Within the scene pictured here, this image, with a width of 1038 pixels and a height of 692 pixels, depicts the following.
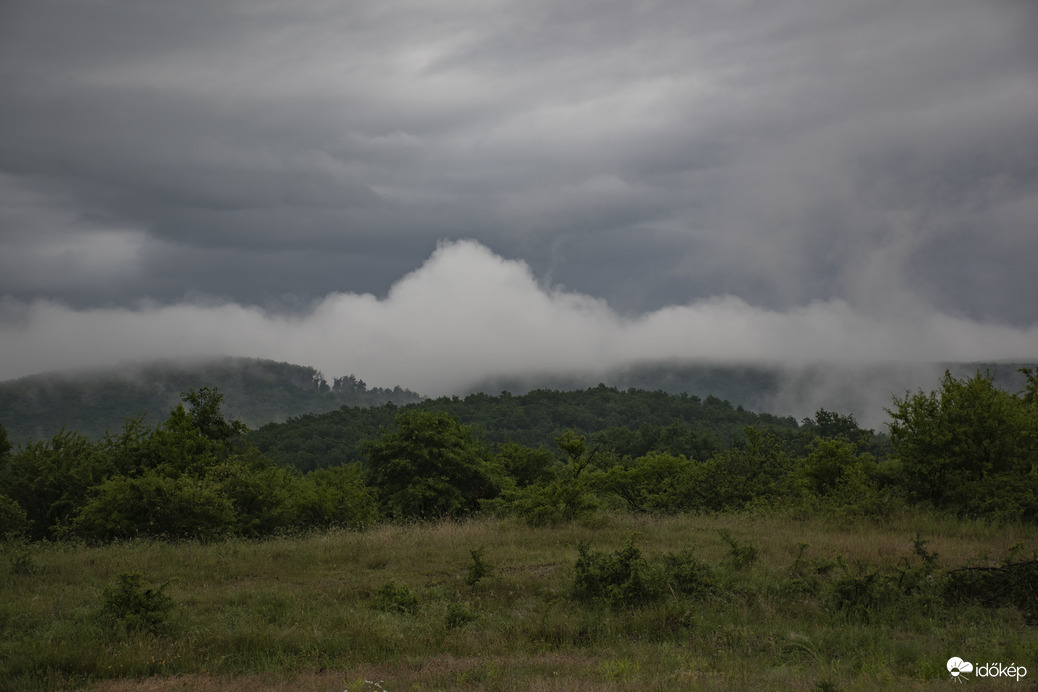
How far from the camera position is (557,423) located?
16038 cm

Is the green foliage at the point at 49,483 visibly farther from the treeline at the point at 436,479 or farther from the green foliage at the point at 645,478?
the green foliage at the point at 645,478

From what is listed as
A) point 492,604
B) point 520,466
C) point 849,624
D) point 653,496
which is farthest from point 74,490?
point 653,496

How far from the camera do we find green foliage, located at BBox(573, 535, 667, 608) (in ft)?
33.0

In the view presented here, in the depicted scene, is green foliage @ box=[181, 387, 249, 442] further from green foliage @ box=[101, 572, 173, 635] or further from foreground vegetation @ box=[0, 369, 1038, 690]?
green foliage @ box=[101, 572, 173, 635]

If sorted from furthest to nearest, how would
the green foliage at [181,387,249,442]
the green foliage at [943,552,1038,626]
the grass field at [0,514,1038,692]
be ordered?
the green foliage at [181,387,249,442] < the green foliage at [943,552,1038,626] < the grass field at [0,514,1038,692]

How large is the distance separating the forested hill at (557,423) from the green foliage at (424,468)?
59.2m

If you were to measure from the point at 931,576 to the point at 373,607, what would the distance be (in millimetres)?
9075

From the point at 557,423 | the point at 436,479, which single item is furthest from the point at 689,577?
the point at 557,423

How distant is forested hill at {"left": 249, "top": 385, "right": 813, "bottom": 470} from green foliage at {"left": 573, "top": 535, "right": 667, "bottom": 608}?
247 feet

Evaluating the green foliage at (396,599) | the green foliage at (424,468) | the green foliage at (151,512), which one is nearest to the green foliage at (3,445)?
the green foliage at (151,512)

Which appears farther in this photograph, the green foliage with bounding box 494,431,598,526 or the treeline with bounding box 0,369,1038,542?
the green foliage with bounding box 494,431,598,526

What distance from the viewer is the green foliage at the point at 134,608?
28.0ft

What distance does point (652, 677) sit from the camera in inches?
270

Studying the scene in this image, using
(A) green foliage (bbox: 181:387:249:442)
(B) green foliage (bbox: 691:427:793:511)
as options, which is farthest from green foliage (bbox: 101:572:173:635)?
(B) green foliage (bbox: 691:427:793:511)
